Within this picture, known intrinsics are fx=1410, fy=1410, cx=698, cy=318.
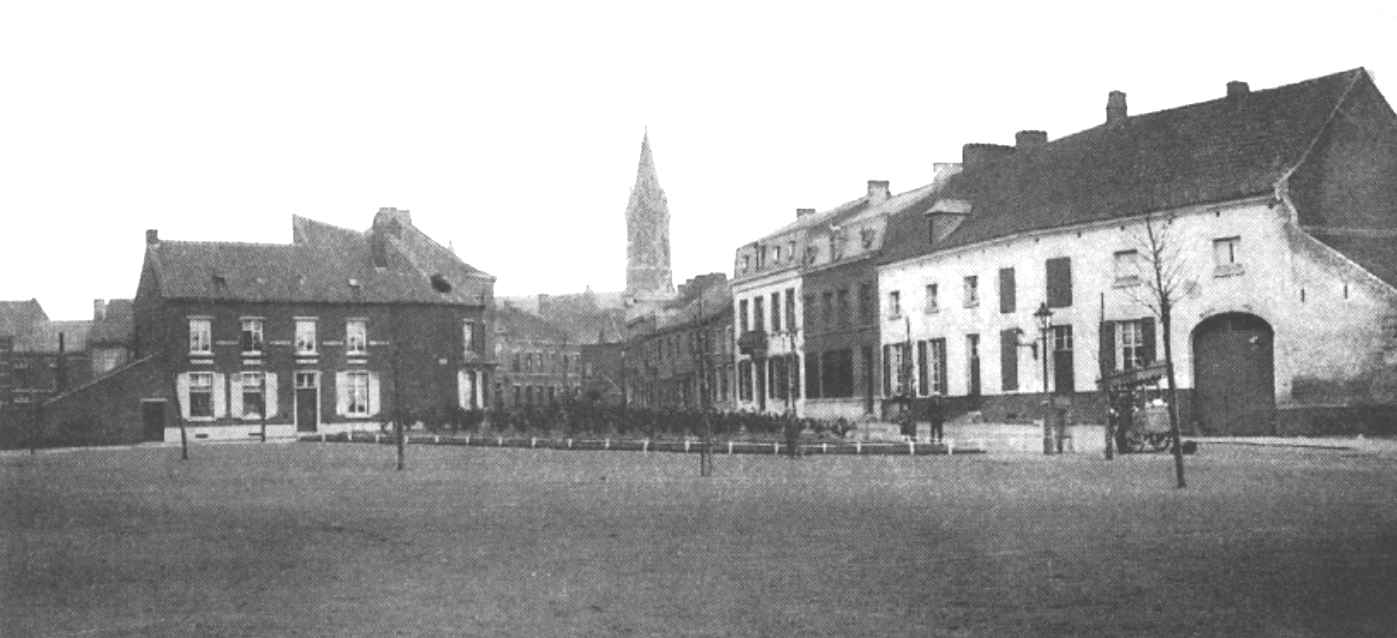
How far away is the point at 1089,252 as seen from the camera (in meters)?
42.1

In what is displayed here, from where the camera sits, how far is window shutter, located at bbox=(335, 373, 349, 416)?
60406 mm

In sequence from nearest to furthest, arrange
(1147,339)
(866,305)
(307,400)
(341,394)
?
(1147,339) < (866,305) < (307,400) < (341,394)

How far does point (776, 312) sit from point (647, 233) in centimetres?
7961

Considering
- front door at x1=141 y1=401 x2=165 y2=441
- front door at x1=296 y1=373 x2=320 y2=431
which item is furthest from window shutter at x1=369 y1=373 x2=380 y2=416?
front door at x1=141 y1=401 x2=165 y2=441

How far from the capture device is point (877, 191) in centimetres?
5997

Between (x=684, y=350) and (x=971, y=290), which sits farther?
(x=684, y=350)

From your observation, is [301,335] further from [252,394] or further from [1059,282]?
[1059,282]

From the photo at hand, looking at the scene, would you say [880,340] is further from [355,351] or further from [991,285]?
[355,351]

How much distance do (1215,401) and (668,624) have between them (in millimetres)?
33670

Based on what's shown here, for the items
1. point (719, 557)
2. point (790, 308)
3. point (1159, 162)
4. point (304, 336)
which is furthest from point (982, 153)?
point (719, 557)

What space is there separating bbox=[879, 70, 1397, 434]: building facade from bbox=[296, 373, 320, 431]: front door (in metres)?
28.0

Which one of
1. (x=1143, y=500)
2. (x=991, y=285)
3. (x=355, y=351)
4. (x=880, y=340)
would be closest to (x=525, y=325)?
(x=355, y=351)

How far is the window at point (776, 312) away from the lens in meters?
61.6

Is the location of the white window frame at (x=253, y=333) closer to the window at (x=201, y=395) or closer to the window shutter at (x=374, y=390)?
the window at (x=201, y=395)
